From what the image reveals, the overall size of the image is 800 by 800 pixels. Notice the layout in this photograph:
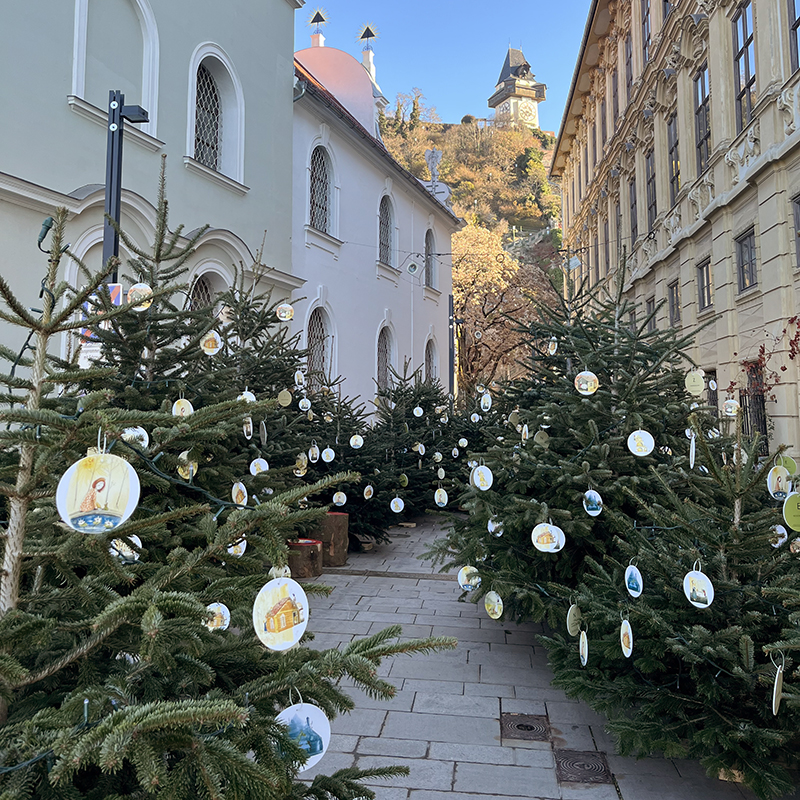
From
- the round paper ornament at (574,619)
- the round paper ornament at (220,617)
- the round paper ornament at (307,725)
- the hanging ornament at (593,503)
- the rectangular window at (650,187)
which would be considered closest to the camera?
the round paper ornament at (307,725)

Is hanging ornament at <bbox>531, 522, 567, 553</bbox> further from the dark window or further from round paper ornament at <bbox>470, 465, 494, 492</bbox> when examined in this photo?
the dark window

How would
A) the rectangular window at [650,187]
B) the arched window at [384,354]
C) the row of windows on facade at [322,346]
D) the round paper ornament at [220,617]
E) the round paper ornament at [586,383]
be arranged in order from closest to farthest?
the round paper ornament at [220,617]
the round paper ornament at [586,383]
the row of windows on facade at [322,346]
the rectangular window at [650,187]
the arched window at [384,354]

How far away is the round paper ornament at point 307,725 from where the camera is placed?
1698 millimetres

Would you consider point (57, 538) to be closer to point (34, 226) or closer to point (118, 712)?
point (118, 712)

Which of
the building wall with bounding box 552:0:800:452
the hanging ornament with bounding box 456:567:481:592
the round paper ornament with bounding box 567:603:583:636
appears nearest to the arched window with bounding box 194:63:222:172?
the building wall with bounding box 552:0:800:452

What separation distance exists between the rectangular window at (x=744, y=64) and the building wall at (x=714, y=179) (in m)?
0.13

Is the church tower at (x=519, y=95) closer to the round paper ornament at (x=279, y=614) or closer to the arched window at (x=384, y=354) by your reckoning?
the arched window at (x=384, y=354)

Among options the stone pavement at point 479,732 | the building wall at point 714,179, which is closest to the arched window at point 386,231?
the building wall at point 714,179

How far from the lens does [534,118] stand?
10062cm

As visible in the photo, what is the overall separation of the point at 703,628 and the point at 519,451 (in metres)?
2.26

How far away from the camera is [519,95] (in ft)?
326

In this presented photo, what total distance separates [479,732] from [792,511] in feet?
7.42

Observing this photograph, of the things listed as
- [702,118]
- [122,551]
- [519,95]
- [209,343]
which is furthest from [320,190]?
[519,95]

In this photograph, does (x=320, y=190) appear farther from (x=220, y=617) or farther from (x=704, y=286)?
(x=220, y=617)
